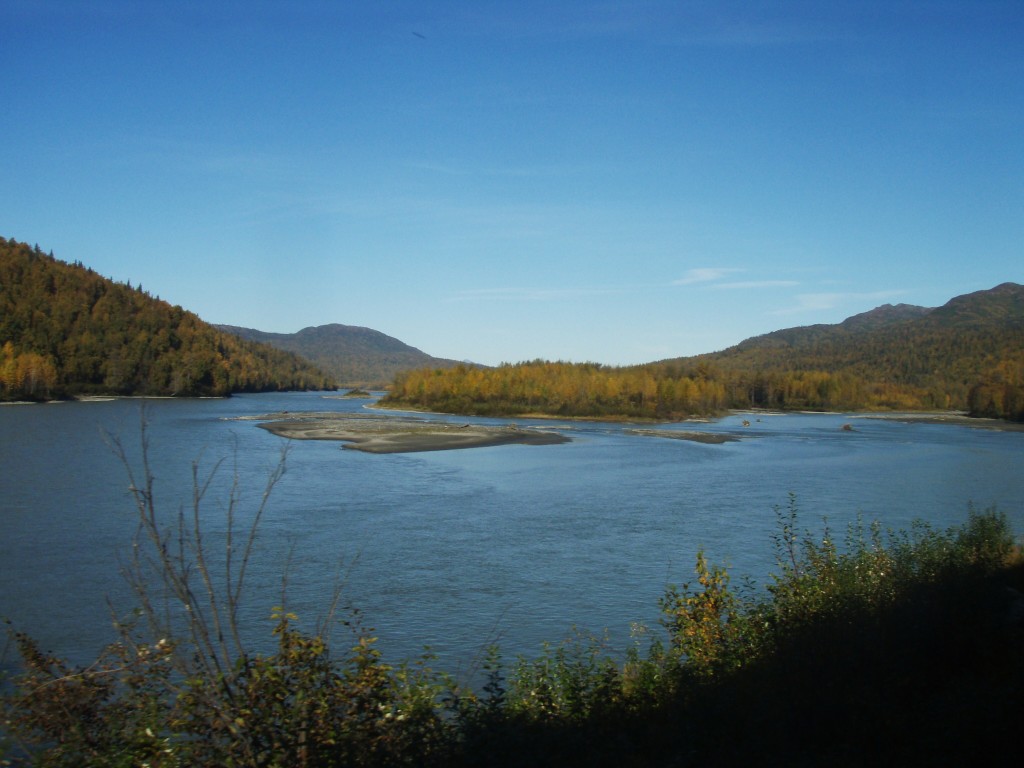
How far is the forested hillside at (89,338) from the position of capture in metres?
91.1

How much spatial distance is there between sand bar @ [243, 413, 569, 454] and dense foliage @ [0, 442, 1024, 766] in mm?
37136

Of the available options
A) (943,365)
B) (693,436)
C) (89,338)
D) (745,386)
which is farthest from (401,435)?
(943,365)

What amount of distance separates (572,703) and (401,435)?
46.7 metres

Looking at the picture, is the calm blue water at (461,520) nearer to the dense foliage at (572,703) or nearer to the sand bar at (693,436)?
the dense foliage at (572,703)

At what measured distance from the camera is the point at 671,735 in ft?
19.2

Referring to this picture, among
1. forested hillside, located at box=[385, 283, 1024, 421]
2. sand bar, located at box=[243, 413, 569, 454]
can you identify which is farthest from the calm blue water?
forested hillside, located at box=[385, 283, 1024, 421]

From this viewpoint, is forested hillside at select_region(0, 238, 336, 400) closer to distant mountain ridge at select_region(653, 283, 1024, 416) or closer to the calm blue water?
the calm blue water

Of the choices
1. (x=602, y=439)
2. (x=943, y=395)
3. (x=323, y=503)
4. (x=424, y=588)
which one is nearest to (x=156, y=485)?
(x=323, y=503)

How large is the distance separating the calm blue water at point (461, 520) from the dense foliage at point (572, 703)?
1.91 m

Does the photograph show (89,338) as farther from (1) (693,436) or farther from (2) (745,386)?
(2) (745,386)

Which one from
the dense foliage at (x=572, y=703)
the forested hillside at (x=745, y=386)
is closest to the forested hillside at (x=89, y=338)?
the forested hillside at (x=745, y=386)

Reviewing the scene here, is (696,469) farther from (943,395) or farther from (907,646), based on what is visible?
(943,395)

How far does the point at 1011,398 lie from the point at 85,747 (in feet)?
337

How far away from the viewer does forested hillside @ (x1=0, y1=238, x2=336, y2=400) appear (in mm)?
91125
